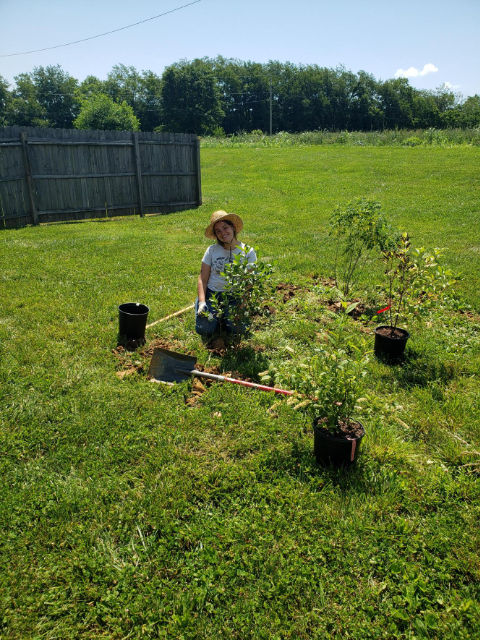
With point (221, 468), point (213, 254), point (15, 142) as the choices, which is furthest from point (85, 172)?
point (221, 468)

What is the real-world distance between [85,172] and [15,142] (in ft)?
5.45

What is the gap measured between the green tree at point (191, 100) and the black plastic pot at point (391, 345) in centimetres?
6712

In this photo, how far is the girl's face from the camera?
4.27m

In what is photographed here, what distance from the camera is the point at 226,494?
247cm

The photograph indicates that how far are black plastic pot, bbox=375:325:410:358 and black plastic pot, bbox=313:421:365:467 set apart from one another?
1.49 m

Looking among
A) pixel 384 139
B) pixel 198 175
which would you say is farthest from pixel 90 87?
pixel 198 175

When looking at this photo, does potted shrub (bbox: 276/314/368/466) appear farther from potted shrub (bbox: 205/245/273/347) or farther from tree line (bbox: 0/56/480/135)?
tree line (bbox: 0/56/480/135)

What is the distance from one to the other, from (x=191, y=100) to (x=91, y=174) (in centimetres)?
6354

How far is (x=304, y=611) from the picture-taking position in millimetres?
1856

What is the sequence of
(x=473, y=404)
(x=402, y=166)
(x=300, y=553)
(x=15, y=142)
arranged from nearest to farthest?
1. (x=300, y=553)
2. (x=473, y=404)
3. (x=15, y=142)
4. (x=402, y=166)

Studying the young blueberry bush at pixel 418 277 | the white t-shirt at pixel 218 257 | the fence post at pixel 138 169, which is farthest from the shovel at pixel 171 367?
the fence post at pixel 138 169

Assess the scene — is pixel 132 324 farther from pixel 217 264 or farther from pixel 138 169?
pixel 138 169

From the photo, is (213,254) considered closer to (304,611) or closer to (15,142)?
(304,611)

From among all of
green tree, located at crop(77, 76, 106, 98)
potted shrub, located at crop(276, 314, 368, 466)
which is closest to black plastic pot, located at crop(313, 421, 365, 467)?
potted shrub, located at crop(276, 314, 368, 466)
